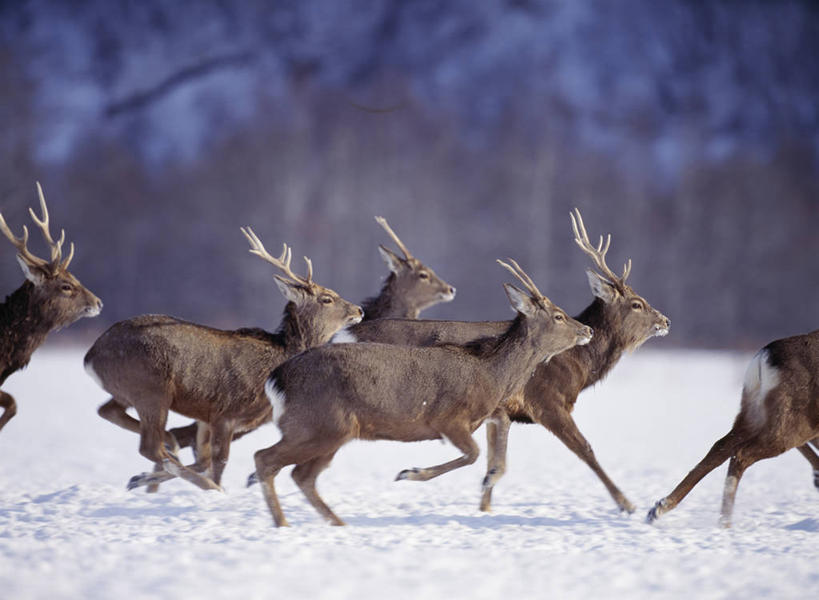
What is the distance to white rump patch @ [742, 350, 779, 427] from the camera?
25.4ft

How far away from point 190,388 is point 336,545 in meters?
2.36

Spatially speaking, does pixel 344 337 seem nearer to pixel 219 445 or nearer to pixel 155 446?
pixel 219 445

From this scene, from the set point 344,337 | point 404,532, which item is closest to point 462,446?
point 404,532

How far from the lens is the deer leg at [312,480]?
7.23 m

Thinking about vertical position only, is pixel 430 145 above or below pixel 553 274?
above

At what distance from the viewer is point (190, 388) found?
8008 mm

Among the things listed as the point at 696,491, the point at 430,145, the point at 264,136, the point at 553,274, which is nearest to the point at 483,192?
the point at 430,145

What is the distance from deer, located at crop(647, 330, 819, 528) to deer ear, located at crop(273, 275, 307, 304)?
11.9ft

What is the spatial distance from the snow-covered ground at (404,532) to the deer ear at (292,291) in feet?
5.83

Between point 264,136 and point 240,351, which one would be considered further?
point 264,136

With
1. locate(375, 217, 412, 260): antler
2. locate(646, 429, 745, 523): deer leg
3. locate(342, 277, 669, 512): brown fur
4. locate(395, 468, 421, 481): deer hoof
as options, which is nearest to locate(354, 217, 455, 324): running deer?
locate(375, 217, 412, 260): antler

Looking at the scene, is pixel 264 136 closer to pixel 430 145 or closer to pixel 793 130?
pixel 430 145

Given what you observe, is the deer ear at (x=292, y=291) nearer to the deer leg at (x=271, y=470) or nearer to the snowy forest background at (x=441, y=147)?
the deer leg at (x=271, y=470)

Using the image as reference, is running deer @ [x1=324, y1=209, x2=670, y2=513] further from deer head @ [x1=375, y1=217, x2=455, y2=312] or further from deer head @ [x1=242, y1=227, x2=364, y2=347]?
deer head @ [x1=375, y1=217, x2=455, y2=312]
